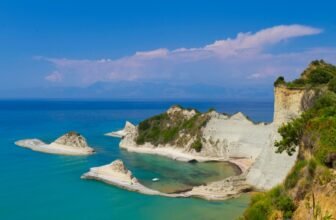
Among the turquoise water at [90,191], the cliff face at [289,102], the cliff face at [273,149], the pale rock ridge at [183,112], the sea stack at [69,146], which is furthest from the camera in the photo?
the pale rock ridge at [183,112]

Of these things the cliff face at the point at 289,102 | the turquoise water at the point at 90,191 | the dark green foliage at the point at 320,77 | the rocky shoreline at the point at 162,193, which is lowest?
the turquoise water at the point at 90,191

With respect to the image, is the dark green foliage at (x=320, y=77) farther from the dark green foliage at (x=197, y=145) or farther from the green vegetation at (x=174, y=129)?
the green vegetation at (x=174, y=129)

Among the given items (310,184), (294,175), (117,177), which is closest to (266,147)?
(117,177)

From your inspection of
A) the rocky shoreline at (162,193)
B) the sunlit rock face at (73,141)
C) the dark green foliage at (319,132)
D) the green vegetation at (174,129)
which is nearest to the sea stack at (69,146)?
the sunlit rock face at (73,141)

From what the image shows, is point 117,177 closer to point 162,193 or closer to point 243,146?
point 162,193

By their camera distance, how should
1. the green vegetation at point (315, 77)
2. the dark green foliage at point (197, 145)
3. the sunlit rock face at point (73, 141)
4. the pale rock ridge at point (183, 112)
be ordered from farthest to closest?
the pale rock ridge at point (183, 112)
the sunlit rock face at point (73, 141)
the dark green foliage at point (197, 145)
the green vegetation at point (315, 77)

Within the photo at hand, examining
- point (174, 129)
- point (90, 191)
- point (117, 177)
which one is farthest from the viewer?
point (174, 129)

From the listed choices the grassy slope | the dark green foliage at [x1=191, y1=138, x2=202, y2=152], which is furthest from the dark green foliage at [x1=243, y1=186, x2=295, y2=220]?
the dark green foliage at [x1=191, y1=138, x2=202, y2=152]

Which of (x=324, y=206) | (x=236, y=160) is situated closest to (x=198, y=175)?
(x=236, y=160)

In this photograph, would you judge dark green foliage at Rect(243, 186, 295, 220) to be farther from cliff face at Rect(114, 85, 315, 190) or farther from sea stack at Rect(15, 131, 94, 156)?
→ sea stack at Rect(15, 131, 94, 156)
